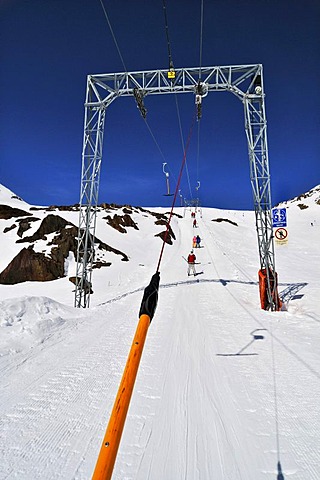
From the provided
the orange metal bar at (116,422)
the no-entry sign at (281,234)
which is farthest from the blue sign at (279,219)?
the orange metal bar at (116,422)

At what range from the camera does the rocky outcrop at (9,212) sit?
95.6 feet

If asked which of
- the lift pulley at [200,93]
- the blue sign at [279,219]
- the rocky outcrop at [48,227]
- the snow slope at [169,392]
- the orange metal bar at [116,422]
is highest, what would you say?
the lift pulley at [200,93]

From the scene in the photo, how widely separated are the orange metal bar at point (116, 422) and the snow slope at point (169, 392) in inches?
61.5

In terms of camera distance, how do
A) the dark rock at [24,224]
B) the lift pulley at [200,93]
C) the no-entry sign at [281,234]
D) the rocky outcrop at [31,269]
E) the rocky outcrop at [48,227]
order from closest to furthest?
1. the no-entry sign at [281,234]
2. the lift pulley at [200,93]
3. the rocky outcrop at [31,269]
4. the rocky outcrop at [48,227]
5. the dark rock at [24,224]

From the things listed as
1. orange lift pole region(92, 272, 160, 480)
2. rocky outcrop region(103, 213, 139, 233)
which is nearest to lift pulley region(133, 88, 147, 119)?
orange lift pole region(92, 272, 160, 480)

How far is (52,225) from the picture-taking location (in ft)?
80.7

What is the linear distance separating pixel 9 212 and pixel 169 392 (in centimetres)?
3260

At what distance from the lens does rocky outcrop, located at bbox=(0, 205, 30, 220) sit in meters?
29.1

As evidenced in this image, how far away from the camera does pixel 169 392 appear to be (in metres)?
3.52

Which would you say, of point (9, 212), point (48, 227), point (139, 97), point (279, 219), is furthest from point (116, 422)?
point (9, 212)

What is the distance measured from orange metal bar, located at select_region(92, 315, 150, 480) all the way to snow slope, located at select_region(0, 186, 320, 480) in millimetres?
1562

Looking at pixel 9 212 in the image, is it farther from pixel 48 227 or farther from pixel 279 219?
pixel 279 219

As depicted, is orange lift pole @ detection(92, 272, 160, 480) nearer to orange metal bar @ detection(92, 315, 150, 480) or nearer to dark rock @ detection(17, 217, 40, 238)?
orange metal bar @ detection(92, 315, 150, 480)

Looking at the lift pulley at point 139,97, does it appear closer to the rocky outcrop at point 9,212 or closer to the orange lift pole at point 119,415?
the orange lift pole at point 119,415
